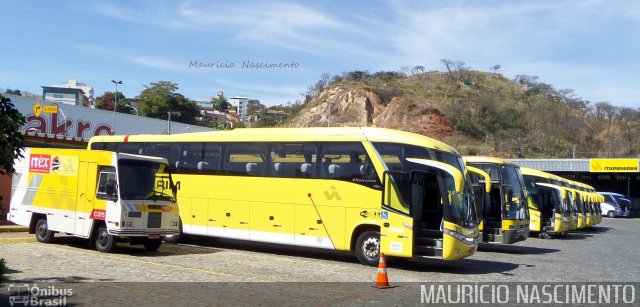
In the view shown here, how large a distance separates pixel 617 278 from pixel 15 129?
41.5ft

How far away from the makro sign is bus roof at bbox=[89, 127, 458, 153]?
41579 mm

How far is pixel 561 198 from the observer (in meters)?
27.2

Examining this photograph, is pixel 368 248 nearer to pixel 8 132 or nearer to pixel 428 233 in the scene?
pixel 428 233

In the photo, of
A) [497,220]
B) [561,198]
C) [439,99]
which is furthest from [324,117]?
[497,220]

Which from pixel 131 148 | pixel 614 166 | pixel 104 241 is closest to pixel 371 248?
pixel 104 241

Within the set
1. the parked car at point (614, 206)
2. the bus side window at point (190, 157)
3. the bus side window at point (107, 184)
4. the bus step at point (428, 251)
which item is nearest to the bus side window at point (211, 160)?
the bus side window at point (190, 157)

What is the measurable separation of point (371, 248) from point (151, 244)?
5.88 m

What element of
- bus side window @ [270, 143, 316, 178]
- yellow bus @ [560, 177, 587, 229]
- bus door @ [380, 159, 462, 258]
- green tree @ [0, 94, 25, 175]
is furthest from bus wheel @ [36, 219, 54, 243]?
yellow bus @ [560, 177, 587, 229]

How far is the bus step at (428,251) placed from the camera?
1447 centimetres

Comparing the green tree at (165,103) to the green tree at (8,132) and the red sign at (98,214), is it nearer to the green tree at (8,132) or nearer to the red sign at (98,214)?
the red sign at (98,214)

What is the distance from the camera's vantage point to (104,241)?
16016 mm

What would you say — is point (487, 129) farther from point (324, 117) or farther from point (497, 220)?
point (497, 220)

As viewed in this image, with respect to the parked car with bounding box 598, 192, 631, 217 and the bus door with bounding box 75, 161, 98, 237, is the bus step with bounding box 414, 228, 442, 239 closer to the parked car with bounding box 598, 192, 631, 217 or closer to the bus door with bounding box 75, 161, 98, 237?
the bus door with bounding box 75, 161, 98, 237

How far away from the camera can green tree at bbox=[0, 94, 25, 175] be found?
840cm
